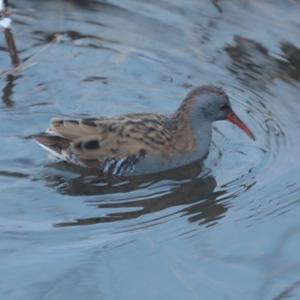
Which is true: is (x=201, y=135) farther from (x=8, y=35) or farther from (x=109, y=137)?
(x=8, y=35)

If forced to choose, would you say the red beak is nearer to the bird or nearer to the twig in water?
the bird

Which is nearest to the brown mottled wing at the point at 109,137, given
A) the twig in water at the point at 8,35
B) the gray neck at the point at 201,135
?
the gray neck at the point at 201,135

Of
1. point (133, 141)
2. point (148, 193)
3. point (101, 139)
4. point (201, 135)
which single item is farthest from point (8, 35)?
point (148, 193)

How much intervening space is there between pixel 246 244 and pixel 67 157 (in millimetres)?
1765

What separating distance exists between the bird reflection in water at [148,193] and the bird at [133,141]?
85 millimetres

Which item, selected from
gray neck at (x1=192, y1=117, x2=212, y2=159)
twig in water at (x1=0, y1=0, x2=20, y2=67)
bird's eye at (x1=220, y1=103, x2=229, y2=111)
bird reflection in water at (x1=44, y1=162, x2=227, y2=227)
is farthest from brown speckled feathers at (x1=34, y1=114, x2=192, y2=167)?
twig in water at (x1=0, y1=0, x2=20, y2=67)

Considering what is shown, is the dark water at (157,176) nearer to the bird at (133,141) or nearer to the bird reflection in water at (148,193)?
the bird reflection in water at (148,193)

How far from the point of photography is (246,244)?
7.32m

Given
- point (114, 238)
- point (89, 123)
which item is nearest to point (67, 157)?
point (89, 123)

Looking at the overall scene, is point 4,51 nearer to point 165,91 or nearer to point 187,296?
point 165,91

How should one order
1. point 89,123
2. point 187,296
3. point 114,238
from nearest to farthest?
point 187,296, point 114,238, point 89,123

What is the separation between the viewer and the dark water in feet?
22.8

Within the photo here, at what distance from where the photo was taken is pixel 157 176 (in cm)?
→ 838

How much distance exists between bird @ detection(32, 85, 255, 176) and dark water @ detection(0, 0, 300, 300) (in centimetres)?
11
